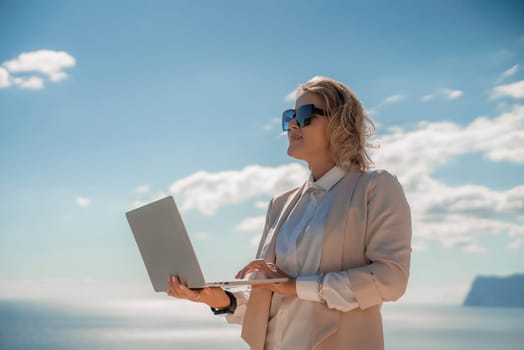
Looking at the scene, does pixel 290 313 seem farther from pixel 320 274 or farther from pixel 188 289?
pixel 188 289

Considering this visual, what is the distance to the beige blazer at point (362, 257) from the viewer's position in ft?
7.23

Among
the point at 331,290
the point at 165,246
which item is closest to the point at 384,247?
the point at 331,290

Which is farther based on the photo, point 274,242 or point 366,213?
point 274,242

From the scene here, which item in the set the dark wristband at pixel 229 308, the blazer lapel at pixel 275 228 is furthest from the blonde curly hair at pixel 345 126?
the dark wristband at pixel 229 308

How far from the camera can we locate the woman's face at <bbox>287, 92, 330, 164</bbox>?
2.51m

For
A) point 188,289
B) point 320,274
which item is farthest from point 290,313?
point 188,289

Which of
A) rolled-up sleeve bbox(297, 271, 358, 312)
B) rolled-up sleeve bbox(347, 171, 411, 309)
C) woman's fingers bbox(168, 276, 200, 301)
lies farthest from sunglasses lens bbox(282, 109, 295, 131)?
woman's fingers bbox(168, 276, 200, 301)

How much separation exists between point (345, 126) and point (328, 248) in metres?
0.47

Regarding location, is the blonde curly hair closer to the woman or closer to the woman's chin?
the woman

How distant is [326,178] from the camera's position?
8.20 feet

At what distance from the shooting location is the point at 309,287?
7.34 feet

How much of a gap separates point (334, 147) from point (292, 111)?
225 millimetres

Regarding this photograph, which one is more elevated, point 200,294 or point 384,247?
point 384,247

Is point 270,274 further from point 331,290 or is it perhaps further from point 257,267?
point 331,290
